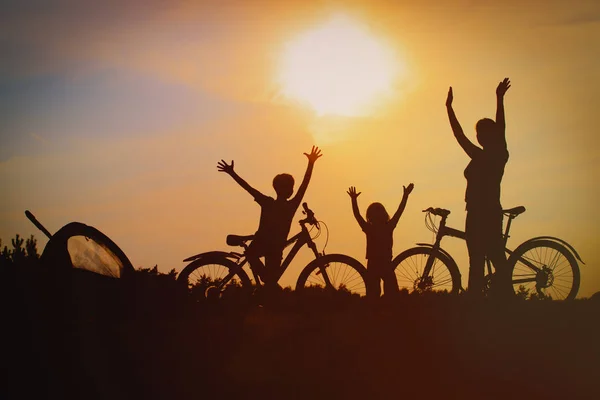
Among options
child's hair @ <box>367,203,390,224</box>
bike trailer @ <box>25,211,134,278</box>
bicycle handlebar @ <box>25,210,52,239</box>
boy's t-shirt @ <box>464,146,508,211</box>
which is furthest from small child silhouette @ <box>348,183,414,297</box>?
bicycle handlebar @ <box>25,210,52,239</box>

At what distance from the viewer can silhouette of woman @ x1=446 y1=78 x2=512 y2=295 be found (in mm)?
12633

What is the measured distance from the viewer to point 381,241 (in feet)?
44.4

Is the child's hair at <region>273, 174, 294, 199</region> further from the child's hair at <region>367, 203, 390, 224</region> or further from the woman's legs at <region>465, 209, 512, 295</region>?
the woman's legs at <region>465, 209, 512, 295</region>

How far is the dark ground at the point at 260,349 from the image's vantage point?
26.0ft

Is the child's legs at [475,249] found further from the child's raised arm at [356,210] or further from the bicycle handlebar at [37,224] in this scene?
the bicycle handlebar at [37,224]

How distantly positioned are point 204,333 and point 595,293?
7.76 metres

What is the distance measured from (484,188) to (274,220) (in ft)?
11.0

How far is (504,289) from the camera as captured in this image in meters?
13.4

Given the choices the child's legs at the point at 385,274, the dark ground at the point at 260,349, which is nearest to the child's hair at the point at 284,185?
the child's legs at the point at 385,274

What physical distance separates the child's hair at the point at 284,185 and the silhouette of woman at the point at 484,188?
2756 mm

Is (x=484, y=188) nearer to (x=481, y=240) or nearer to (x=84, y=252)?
(x=481, y=240)

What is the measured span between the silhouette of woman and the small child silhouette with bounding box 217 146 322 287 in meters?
2.41

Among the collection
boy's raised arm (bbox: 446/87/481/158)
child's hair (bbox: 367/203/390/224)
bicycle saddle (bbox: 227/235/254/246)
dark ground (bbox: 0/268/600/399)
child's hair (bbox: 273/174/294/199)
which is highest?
boy's raised arm (bbox: 446/87/481/158)

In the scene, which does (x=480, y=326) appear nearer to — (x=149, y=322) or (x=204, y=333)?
(x=204, y=333)
